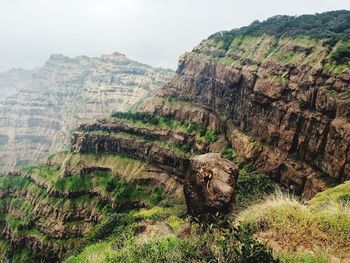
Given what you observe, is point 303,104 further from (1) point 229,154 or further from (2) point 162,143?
(2) point 162,143

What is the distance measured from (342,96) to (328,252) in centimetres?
8031

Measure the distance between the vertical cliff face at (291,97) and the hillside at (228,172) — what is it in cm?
36

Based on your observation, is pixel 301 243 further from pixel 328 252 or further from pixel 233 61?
pixel 233 61

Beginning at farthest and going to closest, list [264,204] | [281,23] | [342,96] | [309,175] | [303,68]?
[281,23] → [303,68] → [309,175] → [342,96] → [264,204]

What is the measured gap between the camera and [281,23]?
6250 inches

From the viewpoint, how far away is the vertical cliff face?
9312cm

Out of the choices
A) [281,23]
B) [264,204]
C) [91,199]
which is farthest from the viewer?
[91,199]

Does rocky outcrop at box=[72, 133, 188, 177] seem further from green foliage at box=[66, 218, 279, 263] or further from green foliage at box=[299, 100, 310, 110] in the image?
green foliage at box=[66, 218, 279, 263]

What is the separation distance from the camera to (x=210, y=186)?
29.3 metres

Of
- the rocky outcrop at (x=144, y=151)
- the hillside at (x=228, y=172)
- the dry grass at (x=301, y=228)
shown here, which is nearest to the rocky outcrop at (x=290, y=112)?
the hillside at (x=228, y=172)

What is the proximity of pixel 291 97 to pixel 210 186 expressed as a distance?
86036 mm

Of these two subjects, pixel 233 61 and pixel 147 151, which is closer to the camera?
pixel 233 61

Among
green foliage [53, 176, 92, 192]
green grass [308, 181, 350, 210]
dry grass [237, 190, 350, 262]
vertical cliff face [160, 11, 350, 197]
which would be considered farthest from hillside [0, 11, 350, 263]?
green foliage [53, 176, 92, 192]

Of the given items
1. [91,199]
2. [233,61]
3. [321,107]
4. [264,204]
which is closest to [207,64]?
[233,61]
